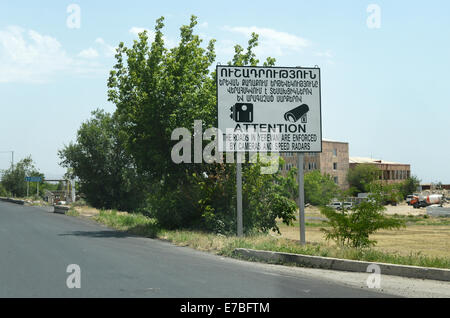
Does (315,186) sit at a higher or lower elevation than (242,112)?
lower

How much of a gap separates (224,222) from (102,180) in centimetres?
3502

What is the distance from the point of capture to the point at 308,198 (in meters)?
98.9

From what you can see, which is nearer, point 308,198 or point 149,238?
point 149,238

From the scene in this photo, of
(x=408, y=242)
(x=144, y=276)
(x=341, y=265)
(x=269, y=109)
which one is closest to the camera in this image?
(x=144, y=276)

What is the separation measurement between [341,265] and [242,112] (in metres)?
7.69

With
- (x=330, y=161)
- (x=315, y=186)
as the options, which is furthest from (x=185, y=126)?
(x=330, y=161)

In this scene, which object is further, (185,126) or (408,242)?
(408,242)

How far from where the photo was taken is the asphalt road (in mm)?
8234

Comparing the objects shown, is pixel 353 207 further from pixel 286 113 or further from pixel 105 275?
pixel 105 275

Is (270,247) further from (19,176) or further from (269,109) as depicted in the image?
(19,176)

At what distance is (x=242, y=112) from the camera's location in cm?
1764

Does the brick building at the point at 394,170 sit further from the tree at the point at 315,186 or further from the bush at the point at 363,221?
the bush at the point at 363,221

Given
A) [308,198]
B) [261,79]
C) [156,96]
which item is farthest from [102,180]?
[308,198]

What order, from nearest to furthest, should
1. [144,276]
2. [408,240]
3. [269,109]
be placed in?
[144,276]
[269,109]
[408,240]
